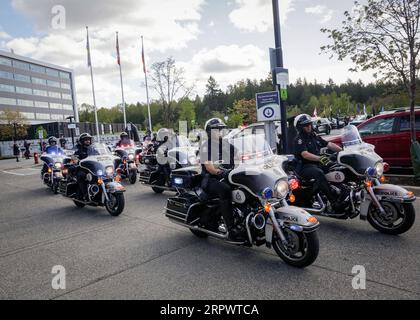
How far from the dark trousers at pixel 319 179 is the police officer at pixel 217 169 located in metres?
1.58

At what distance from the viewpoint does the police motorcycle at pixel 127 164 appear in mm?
12570

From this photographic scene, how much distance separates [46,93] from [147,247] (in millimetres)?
107667

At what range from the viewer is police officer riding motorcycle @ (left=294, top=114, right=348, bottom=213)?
558cm

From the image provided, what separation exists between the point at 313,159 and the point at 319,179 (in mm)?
370

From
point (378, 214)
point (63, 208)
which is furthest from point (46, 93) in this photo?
point (378, 214)

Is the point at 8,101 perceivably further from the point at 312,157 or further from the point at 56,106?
the point at 312,157

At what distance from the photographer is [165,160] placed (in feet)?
33.7

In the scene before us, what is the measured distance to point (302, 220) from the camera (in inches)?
160

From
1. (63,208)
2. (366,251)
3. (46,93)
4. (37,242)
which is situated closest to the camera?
(366,251)

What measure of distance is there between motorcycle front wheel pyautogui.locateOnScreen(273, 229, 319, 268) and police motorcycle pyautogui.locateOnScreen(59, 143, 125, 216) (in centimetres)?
438

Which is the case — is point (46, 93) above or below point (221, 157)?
above

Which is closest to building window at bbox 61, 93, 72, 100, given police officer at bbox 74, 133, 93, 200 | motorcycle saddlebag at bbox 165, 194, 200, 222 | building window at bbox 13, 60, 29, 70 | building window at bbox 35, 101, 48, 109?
building window at bbox 35, 101, 48, 109
